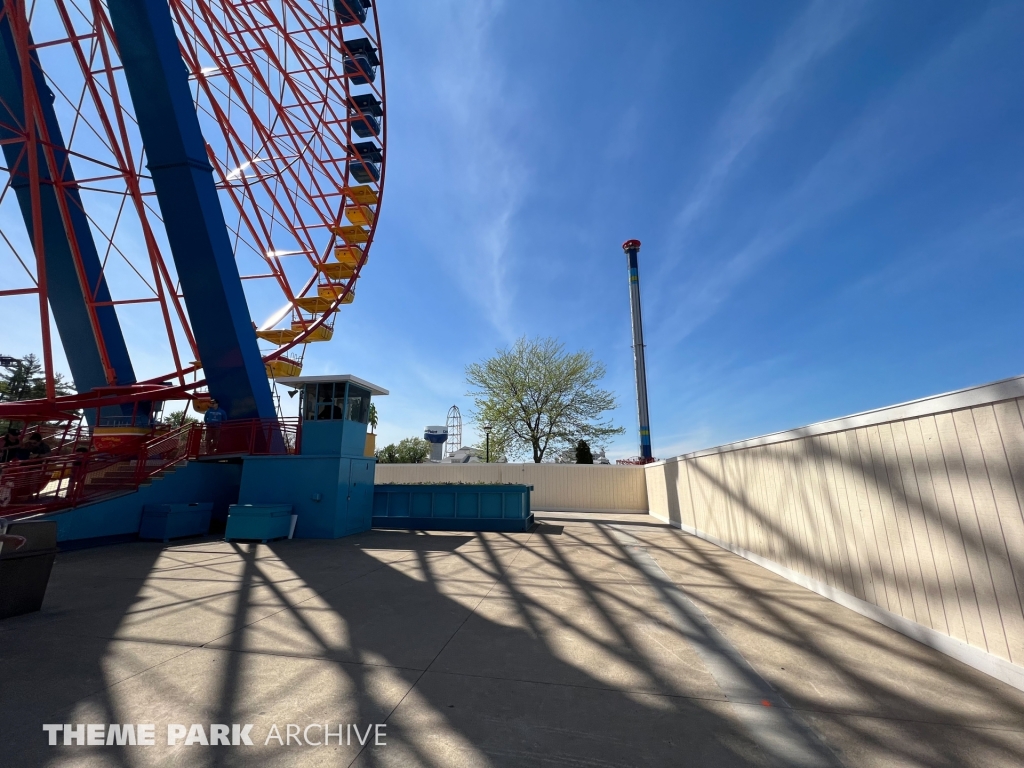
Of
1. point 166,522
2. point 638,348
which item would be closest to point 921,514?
point 166,522

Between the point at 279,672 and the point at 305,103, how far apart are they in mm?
20581

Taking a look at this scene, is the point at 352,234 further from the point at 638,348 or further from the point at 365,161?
the point at 638,348

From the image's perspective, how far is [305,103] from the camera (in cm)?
1786

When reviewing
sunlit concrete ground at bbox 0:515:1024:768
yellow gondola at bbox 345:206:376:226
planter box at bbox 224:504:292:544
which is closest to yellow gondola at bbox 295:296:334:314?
yellow gondola at bbox 345:206:376:226

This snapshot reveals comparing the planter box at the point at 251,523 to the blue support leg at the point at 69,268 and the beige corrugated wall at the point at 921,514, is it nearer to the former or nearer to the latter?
the beige corrugated wall at the point at 921,514

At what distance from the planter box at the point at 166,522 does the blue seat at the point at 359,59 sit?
673 inches

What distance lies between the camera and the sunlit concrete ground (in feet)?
8.27

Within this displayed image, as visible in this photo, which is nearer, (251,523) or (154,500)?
(251,523)

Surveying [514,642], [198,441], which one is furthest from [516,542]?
[198,441]

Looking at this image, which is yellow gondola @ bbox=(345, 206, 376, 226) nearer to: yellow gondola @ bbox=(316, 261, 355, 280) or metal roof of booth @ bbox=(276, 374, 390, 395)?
yellow gondola @ bbox=(316, 261, 355, 280)

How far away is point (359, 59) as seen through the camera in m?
18.2

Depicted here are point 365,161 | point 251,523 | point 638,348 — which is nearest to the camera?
point 251,523

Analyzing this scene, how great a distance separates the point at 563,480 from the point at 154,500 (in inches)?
603

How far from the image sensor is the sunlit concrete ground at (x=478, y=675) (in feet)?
8.27
